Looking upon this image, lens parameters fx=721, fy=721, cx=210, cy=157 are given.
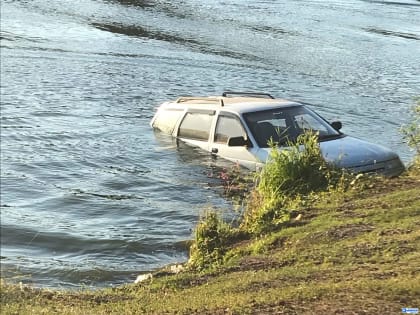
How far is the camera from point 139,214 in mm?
10742

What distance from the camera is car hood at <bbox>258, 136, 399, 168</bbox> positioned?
10.3 metres

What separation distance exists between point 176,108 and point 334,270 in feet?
29.4

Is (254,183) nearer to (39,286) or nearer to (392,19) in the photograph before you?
(39,286)

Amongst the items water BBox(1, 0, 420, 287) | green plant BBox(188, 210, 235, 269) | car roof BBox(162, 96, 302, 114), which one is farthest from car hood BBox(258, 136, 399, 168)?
green plant BBox(188, 210, 235, 269)

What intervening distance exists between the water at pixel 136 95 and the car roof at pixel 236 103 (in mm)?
872

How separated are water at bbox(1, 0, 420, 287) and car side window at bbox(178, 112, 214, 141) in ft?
1.13

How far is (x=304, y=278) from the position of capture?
5766 millimetres

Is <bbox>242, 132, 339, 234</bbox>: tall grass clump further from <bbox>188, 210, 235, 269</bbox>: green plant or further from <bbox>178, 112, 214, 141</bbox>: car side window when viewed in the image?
<bbox>178, 112, 214, 141</bbox>: car side window

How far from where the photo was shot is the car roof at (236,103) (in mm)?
12391

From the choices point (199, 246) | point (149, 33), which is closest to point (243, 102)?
point (199, 246)

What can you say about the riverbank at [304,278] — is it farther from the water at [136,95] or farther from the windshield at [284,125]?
the windshield at [284,125]

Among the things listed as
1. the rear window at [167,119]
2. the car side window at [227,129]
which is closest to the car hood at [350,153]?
the car side window at [227,129]

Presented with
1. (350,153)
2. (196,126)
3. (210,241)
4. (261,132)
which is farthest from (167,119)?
(210,241)

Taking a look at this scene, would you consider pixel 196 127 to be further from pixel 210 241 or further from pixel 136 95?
pixel 136 95
